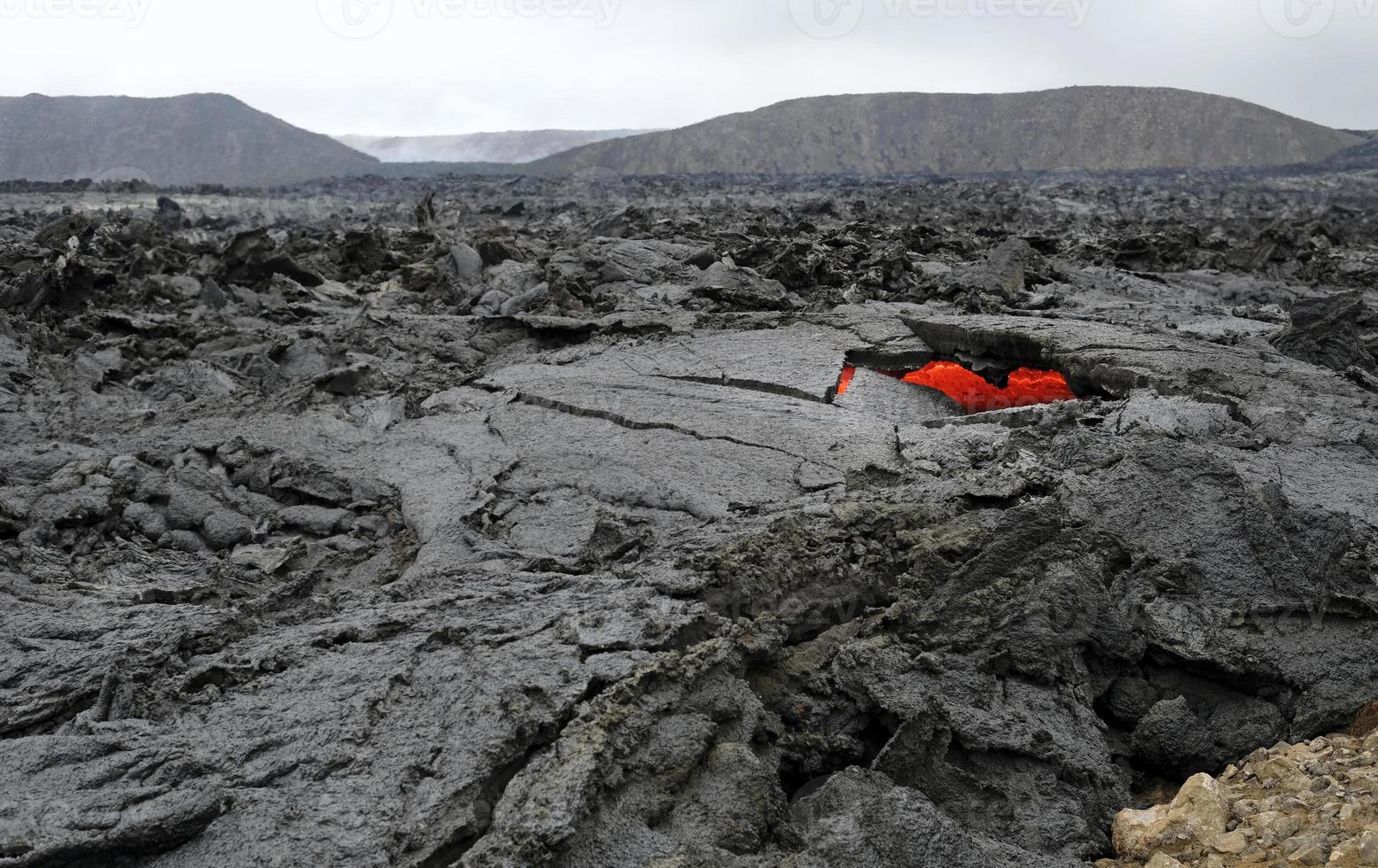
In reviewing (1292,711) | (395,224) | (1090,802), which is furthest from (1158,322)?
(395,224)

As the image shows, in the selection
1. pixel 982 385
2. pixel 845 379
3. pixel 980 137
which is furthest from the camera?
pixel 980 137

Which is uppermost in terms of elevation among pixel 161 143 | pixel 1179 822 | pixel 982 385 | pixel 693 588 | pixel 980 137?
pixel 980 137

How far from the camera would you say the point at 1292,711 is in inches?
128

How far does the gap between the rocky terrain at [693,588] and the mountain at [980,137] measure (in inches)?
2083

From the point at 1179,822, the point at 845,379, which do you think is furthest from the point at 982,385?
the point at 1179,822

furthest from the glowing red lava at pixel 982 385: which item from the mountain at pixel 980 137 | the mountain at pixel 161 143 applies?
the mountain at pixel 161 143

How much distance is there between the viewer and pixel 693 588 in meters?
3.49

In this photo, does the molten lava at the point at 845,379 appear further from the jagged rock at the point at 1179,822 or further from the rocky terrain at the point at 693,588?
the jagged rock at the point at 1179,822

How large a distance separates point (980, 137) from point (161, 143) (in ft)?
187

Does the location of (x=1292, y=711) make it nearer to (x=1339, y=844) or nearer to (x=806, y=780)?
(x=1339, y=844)

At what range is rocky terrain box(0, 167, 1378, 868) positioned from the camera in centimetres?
251

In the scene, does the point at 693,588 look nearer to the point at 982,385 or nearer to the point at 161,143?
the point at 982,385

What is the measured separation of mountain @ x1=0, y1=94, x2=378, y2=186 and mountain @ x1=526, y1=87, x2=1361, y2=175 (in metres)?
20.0

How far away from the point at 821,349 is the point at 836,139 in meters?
62.4
